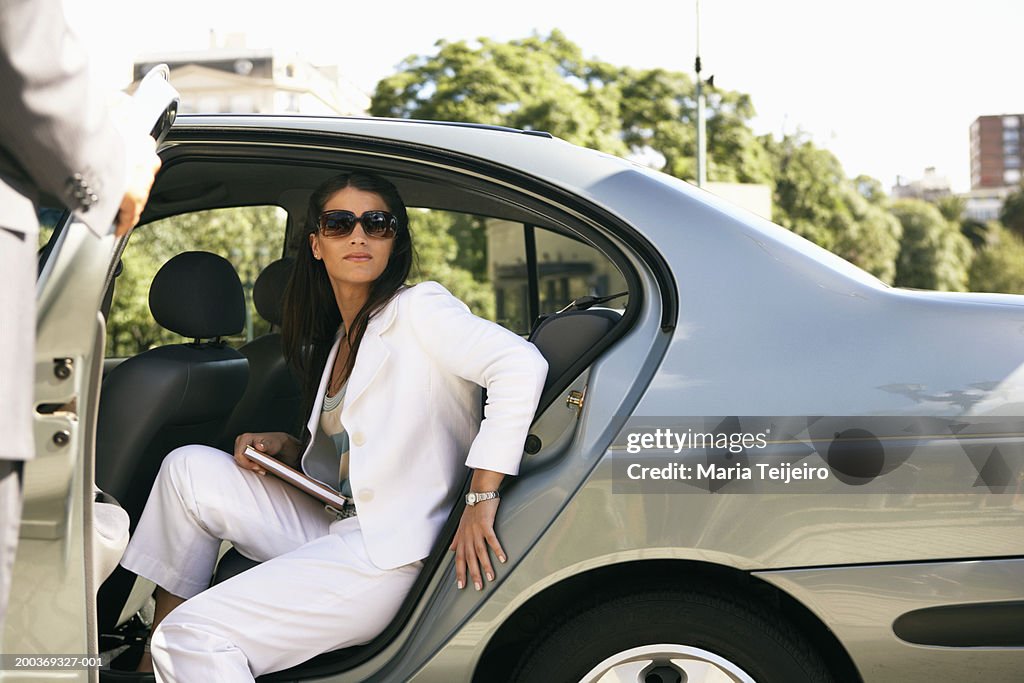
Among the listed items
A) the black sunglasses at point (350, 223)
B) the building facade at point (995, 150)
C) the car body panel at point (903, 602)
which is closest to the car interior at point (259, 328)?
the black sunglasses at point (350, 223)

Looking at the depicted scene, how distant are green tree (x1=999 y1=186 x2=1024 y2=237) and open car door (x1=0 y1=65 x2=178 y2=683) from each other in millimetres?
58076

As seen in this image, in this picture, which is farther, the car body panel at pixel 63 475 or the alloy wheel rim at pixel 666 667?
the alloy wheel rim at pixel 666 667

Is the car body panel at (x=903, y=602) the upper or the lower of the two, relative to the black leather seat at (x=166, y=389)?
lower

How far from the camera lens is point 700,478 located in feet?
5.96

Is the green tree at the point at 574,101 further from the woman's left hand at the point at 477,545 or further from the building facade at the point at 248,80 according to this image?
the building facade at the point at 248,80

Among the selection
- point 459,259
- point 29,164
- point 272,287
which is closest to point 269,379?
point 272,287

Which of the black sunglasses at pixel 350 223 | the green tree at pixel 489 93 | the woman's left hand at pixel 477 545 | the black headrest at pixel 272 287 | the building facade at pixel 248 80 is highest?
the building facade at pixel 248 80

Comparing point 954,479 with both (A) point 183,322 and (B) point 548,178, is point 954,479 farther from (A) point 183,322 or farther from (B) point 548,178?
(A) point 183,322

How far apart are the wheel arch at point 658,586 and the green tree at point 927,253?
1553 inches

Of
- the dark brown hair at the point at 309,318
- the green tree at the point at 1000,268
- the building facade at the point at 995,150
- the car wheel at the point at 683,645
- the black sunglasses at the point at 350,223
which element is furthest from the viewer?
the building facade at the point at 995,150

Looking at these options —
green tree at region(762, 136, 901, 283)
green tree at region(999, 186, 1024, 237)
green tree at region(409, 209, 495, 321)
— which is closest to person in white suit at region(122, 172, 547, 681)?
green tree at region(409, 209, 495, 321)

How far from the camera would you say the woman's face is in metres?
2.24

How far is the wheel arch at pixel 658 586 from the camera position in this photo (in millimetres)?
1877

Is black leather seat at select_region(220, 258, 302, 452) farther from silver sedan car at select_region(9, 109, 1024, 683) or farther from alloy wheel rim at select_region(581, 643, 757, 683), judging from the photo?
alloy wheel rim at select_region(581, 643, 757, 683)
